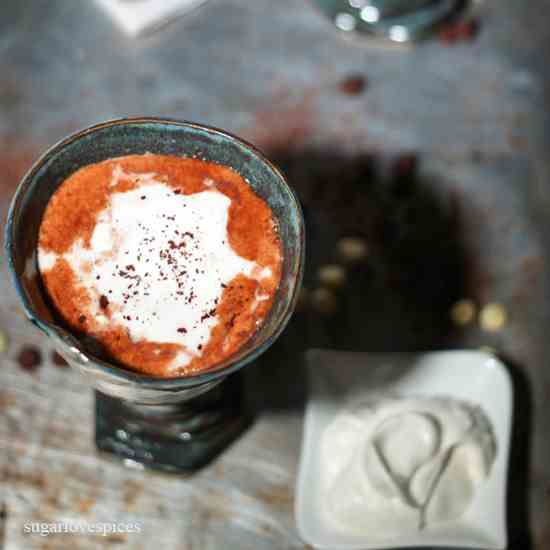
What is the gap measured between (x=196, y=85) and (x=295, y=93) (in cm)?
15

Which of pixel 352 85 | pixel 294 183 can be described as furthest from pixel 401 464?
pixel 352 85

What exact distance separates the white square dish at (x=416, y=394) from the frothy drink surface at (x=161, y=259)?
0.28 m

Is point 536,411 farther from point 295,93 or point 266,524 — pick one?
point 295,93

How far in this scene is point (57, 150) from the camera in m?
0.79

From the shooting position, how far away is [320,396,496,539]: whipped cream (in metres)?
0.97

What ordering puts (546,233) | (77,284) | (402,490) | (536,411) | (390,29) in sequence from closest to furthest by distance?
(77,284), (402,490), (536,411), (546,233), (390,29)

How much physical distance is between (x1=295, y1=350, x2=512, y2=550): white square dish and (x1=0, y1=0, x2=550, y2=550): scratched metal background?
0.30ft

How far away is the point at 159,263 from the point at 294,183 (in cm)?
50

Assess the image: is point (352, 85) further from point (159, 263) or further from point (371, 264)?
point (159, 263)

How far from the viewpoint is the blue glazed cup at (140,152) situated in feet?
2.35

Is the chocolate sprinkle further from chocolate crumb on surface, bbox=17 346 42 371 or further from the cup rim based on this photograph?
the cup rim

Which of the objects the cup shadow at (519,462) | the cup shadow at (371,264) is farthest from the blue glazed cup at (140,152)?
the cup shadow at (519,462)

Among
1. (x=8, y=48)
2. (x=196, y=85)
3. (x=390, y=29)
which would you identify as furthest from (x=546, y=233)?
(x=8, y=48)

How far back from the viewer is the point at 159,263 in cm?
79
